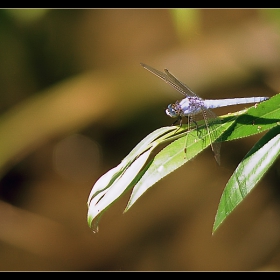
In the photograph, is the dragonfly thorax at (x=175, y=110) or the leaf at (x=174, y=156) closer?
the leaf at (x=174, y=156)

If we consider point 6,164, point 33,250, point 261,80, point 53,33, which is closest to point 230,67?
point 261,80

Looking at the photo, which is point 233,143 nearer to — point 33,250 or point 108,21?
point 108,21

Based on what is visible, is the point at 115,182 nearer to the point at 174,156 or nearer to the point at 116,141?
the point at 174,156

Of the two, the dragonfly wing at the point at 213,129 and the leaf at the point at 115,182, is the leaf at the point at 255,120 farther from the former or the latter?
the leaf at the point at 115,182

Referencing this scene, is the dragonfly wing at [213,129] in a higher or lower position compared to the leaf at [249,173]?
higher

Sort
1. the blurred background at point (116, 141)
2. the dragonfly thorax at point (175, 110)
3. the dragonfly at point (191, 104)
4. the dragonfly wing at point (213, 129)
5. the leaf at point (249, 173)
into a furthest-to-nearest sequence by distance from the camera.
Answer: the blurred background at point (116, 141), the dragonfly thorax at point (175, 110), the dragonfly at point (191, 104), the dragonfly wing at point (213, 129), the leaf at point (249, 173)

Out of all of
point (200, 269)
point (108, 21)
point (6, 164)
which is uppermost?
point (108, 21)

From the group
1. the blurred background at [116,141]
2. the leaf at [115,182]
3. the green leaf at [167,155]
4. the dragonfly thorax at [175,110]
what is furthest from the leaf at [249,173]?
the blurred background at [116,141]
